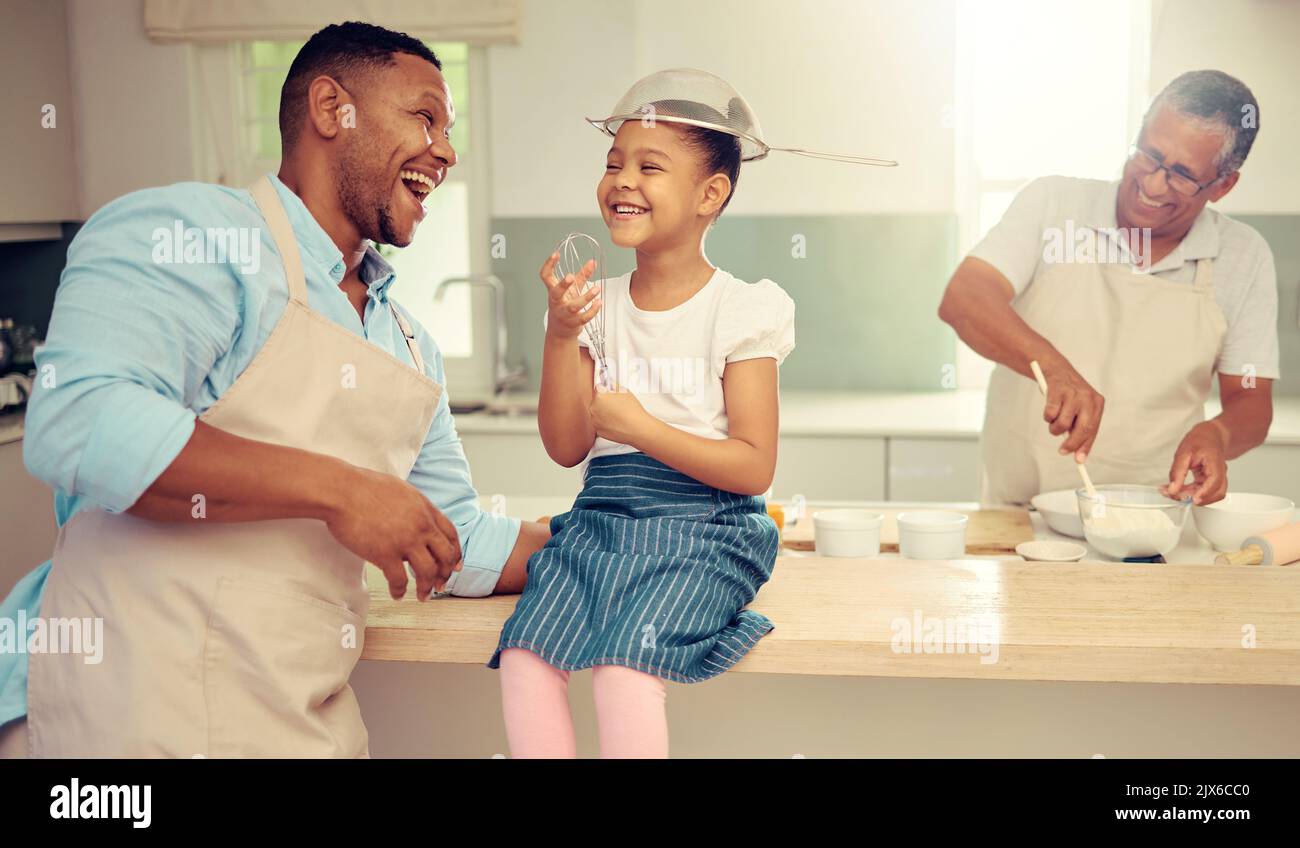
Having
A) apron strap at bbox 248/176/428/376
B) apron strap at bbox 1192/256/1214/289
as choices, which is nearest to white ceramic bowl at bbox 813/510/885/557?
apron strap at bbox 248/176/428/376

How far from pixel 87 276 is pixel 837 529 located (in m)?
1.00

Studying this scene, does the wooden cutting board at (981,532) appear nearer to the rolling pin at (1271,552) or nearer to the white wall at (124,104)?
the rolling pin at (1271,552)

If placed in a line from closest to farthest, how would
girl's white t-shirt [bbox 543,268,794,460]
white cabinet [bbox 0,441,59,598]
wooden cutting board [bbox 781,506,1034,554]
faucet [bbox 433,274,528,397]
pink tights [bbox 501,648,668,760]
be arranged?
pink tights [bbox 501,648,668,760], girl's white t-shirt [bbox 543,268,794,460], wooden cutting board [bbox 781,506,1034,554], white cabinet [bbox 0,441,59,598], faucet [bbox 433,274,528,397]

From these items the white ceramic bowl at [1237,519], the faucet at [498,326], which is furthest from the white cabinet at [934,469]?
the white ceramic bowl at [1237,519]

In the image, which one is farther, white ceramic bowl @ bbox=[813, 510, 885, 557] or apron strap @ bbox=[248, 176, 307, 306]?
white ceramic bowl @ bbox=[813, 510, 885, 557]

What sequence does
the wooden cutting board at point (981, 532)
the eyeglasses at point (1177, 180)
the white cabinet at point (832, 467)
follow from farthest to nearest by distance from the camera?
the white cabinet at point (832, 467), the eyeglasses at point (1177, 180), the wooden cutting board at point (981, 532)

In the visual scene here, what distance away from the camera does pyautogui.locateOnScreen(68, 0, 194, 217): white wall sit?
11.8ft

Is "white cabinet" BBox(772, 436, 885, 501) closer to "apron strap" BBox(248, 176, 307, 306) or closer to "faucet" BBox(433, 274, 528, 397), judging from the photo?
"faucet" BBox(433, 274, 528, 397)

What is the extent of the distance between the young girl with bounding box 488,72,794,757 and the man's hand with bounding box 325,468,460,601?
134 mm

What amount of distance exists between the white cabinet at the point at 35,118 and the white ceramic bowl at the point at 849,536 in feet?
8.88

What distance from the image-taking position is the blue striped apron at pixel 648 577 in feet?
3.70

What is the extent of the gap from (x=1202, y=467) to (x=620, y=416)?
3.34 feet

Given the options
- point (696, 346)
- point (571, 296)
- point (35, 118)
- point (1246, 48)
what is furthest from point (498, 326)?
point (571, 296)
